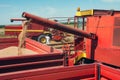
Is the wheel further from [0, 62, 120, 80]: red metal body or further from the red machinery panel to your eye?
[0, 62, 120, 80]: red metal body

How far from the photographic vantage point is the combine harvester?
9.45ft

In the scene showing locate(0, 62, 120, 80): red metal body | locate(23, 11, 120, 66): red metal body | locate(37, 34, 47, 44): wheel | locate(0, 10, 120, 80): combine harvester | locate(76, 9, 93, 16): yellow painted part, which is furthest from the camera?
locate(37, 34, 47, 44): wheel

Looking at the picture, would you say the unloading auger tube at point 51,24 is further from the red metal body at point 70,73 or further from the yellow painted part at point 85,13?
the red metal body at point 70,73

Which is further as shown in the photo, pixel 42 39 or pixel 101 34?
pixel 42 39

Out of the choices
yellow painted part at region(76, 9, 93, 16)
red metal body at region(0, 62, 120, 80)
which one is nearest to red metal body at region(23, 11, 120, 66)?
yellow painted part at region(76, 9, 93, 16)

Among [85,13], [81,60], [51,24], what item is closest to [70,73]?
[51,24]

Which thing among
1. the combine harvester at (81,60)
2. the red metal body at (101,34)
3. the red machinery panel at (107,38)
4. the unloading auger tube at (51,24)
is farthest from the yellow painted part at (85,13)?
the unloading auger tube at (51,24)

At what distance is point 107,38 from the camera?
5793 millimetres

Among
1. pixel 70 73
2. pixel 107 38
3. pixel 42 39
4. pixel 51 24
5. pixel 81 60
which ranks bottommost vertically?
pixel 42 39

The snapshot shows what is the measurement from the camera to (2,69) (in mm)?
4066

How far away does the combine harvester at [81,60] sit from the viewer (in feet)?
9.45

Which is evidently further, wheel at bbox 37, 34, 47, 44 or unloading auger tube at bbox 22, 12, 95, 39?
wheel at bbox 37, 34, 47, 44

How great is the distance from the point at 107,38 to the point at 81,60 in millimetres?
1863

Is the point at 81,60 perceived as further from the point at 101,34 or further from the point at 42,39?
the point at 42,39
